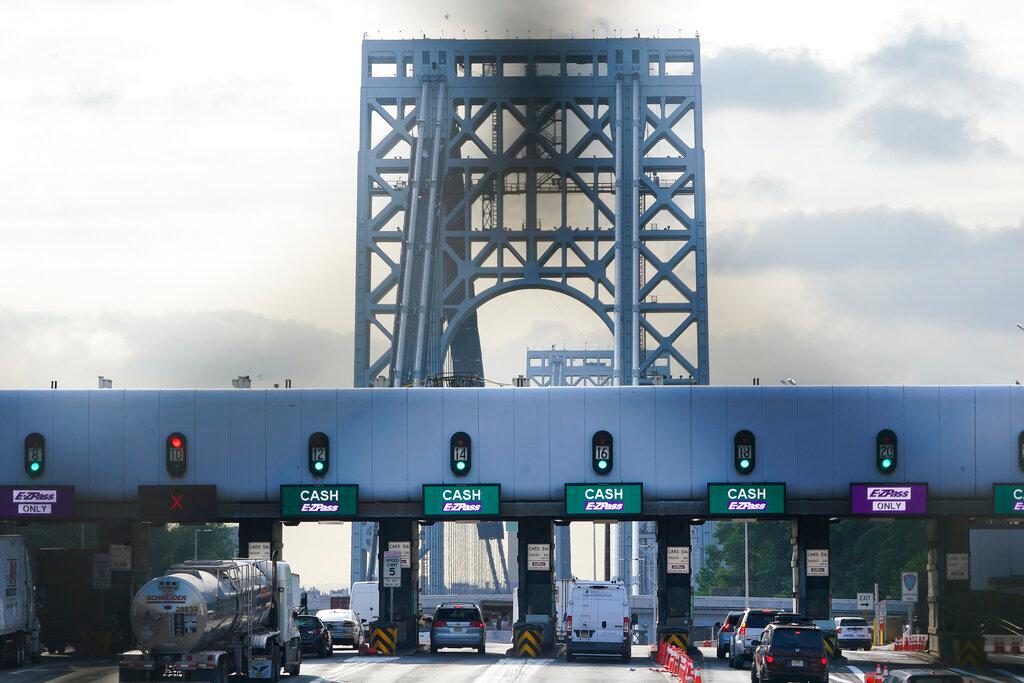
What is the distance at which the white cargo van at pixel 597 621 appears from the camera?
63.3m

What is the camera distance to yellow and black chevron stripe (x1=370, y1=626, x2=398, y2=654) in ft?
221

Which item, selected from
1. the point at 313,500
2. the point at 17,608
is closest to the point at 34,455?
the point at 313,500

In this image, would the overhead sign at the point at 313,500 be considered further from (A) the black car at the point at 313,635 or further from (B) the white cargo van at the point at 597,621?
(B) the white cargo van at the point at 597,621

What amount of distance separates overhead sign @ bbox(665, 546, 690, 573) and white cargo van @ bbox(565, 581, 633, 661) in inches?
187

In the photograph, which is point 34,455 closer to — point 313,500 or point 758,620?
point 313,500

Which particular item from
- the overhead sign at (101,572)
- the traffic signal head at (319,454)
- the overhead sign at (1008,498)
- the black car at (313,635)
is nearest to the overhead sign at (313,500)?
the traffic signal head at (319,454)

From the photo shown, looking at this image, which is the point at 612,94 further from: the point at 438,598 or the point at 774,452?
the point at 774,452

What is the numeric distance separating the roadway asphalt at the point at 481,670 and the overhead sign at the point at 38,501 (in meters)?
5.43

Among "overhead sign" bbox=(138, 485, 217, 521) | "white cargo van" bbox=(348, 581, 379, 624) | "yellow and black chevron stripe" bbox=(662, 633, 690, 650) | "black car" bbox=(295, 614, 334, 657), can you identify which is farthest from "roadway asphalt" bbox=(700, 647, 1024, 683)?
"white cargo van" bbox=(348, 581, 379, 624)

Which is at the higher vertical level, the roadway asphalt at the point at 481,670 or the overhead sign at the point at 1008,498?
the overhead sign at the point at 1008,498

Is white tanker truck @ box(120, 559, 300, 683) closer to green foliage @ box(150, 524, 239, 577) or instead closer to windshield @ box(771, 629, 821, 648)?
windshield @ box(771, 629, 821, 648)

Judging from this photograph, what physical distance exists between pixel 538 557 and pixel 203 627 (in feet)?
83.8

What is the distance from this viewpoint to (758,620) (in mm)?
61562

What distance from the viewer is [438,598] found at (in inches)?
7200
